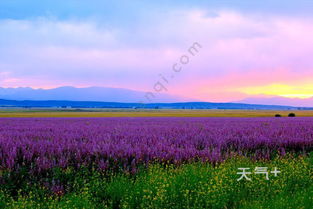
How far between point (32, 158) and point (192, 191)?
10.2ft

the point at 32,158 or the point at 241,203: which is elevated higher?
the point at 32,158

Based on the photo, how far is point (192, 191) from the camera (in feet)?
14.4

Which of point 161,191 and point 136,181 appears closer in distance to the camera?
point 161,191

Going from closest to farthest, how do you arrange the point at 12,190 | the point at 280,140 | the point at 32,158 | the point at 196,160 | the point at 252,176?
the point at 12,190, the point at 252,176, the point at 32,158, the point at 196,160, the point at 280,140

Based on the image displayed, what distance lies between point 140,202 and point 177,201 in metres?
0.51

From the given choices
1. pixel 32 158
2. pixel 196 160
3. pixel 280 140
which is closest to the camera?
pixel 32 158

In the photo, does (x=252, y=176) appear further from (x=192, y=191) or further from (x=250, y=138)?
(x=250, y=138)

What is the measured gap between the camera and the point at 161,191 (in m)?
4.26

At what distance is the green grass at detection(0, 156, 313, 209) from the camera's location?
4.19m

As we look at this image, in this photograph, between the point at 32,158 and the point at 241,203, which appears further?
the point at 32,158

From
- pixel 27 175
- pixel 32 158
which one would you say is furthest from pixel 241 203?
pixel 32 158

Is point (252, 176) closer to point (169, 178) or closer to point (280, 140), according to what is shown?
point (169, 178)

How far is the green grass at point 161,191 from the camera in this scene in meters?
4.19

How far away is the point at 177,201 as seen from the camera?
444 cm
